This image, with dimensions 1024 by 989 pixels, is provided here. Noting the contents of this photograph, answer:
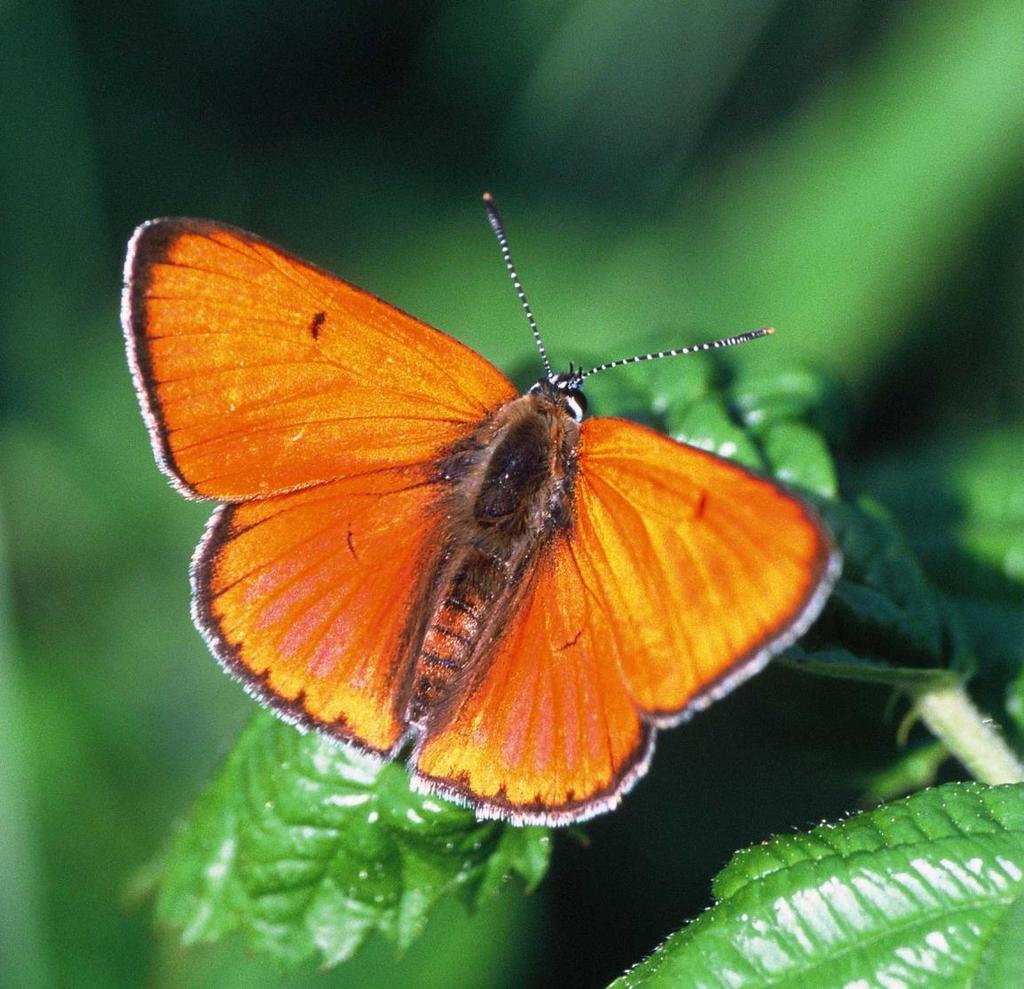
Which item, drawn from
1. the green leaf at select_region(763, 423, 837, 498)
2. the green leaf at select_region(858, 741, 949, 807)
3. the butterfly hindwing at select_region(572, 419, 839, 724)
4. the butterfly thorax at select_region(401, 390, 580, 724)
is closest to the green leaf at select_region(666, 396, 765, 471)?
the green leaf at select_region(763, 423, 837, 498)

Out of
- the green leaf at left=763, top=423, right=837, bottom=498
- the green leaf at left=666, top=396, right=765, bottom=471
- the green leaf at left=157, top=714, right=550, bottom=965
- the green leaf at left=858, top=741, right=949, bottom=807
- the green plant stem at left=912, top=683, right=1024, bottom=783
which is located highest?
the green leaf at left=763, top=423, right=837, bottom=498

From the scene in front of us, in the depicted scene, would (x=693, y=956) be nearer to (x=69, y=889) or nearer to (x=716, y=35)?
(x=69, y=889)

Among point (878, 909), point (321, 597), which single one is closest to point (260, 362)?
point (321, 597)

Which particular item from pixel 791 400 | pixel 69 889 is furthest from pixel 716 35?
pixel 69 889

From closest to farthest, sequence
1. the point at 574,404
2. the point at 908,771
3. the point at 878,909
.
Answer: the point at 878,909 < the point at 574,404 < the point at 908,771

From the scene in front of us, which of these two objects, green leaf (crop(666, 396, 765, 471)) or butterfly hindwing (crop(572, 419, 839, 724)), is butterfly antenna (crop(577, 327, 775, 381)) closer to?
green leaf (crop(666, 396, 765, 471))

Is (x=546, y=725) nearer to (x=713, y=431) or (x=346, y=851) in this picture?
(x=346, y=851)

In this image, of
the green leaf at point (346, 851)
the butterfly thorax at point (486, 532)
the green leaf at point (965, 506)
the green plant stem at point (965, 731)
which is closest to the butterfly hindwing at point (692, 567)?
the butterfly thorax at point (486, 532)
